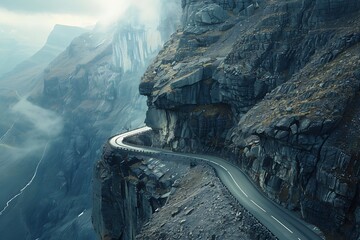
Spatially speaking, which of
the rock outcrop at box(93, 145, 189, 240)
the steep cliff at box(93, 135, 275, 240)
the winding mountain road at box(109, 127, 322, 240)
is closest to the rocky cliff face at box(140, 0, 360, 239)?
the winding mountain road at box(109, 127, 322, 240)

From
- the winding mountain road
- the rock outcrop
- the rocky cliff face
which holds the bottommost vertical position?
the rock outcrop

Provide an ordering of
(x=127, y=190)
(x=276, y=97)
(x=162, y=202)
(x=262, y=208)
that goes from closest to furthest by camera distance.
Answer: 1. (x=262, y=208)
2. (x=276, y=97)
3. (x=162, y=202)
4. (x=127, y=190)

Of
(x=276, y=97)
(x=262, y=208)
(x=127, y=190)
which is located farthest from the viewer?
(x=127, y=190)

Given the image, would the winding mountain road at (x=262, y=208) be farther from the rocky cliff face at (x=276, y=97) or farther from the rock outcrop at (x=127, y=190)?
the rock outcrop at (x=127, y=190)

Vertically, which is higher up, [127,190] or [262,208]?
[262,208]

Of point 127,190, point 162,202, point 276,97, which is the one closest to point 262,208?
point 276,97

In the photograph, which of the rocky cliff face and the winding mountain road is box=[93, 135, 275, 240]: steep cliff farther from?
the rocky cliff face

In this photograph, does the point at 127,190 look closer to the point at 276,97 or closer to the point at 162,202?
the point at 162,202

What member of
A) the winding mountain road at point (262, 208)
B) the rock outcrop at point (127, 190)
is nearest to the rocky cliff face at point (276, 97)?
the winding mountain road at point (262, 208)

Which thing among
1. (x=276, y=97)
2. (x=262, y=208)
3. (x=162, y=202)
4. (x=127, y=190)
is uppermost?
(x=276, y=97)

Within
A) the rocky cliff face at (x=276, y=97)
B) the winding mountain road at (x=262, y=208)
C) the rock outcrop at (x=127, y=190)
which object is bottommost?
the rock outcrop at (x=127, y=190)
